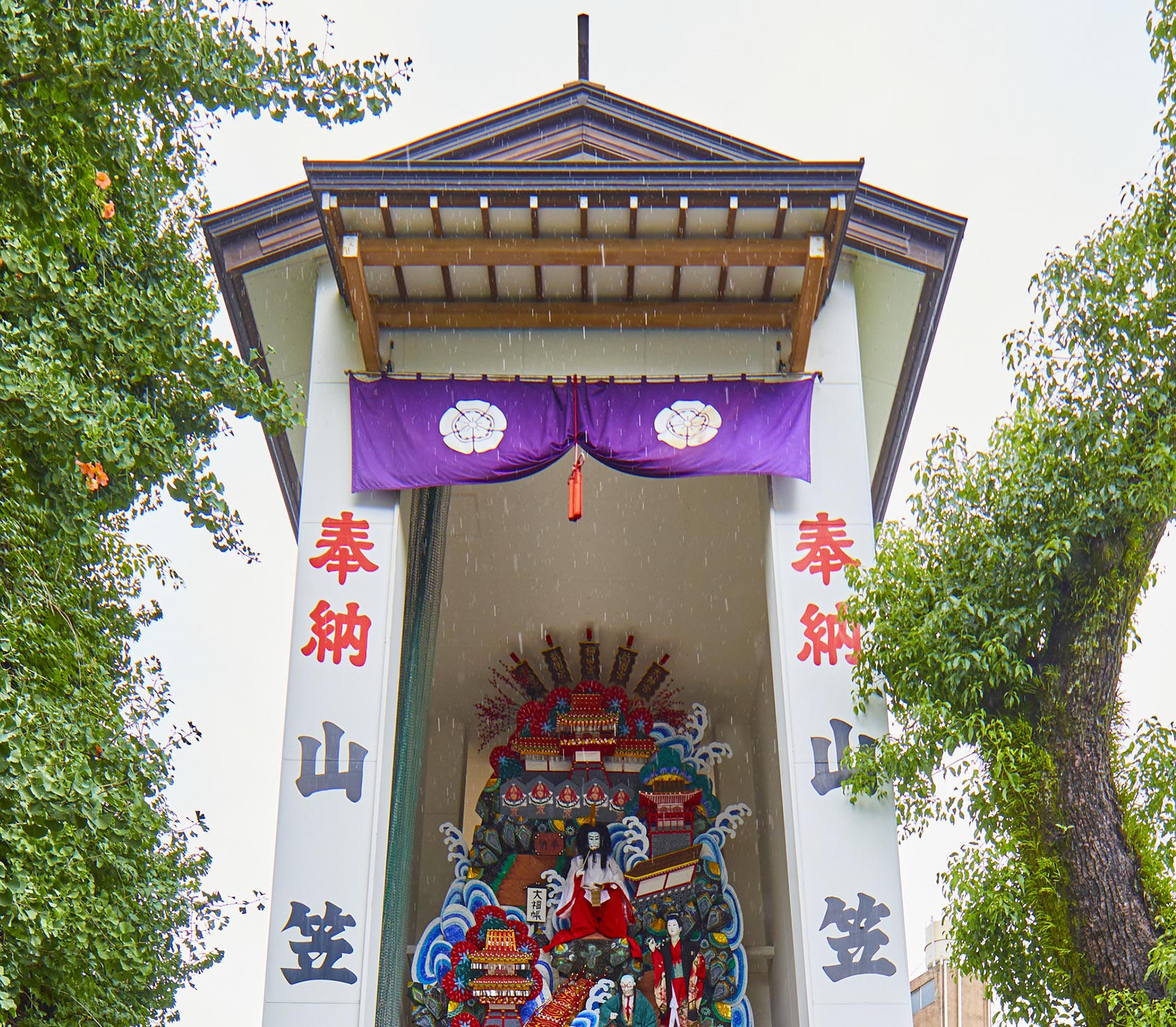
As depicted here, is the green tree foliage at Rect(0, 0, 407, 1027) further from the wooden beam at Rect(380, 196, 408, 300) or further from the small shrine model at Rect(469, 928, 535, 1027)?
the small shrine model at Rect(469, 928, 535, 1027)

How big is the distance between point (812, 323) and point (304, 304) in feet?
12.5

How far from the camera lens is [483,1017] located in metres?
9.59

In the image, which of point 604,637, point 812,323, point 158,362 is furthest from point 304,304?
point 604,637

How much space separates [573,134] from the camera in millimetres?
8883

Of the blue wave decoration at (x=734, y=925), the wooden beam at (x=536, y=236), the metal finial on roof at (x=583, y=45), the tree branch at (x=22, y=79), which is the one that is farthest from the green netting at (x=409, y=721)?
the tree branch at (x=22, y=79)

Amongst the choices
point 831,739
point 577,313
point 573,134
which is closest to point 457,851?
point 831,739

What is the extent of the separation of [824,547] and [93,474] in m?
4.36

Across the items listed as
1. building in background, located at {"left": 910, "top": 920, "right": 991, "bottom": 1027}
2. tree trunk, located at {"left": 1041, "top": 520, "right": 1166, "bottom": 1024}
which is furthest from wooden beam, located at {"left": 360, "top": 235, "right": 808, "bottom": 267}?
building in background, located at {"left": 910, "top": 920, "right": 991, "bottom": 1027}

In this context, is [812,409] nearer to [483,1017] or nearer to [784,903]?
[784,903]

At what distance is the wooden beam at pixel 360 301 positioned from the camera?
7742 millimetres

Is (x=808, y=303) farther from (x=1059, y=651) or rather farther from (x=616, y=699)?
(x=616, y=699)

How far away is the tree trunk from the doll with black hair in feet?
14.4

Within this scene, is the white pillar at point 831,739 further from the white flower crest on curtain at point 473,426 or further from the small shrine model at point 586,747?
the small shrine model at point 586,747

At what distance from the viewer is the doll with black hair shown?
10000 mm
